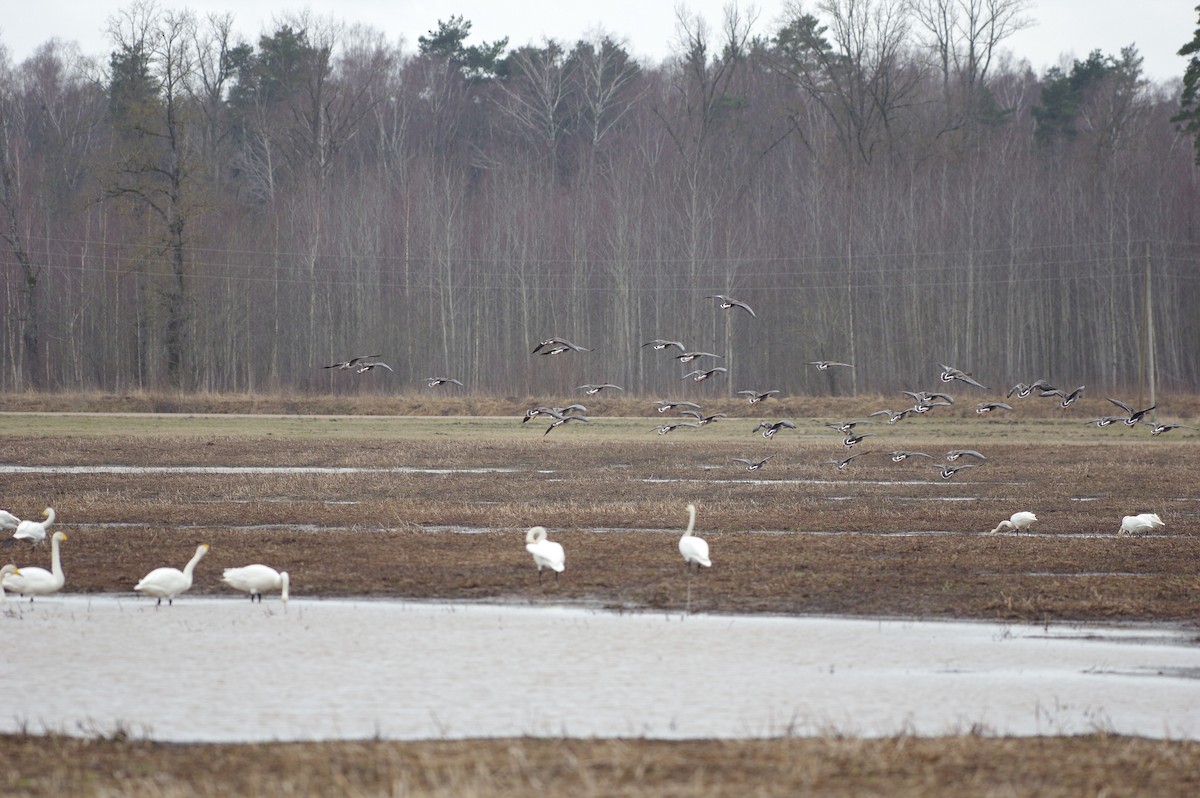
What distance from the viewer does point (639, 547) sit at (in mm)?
18312

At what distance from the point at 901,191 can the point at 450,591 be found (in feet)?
195

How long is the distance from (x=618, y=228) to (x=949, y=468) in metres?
42.0

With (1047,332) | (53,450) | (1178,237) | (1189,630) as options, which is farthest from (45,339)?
(1189,630)

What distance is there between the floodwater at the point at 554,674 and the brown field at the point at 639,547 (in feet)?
2.16

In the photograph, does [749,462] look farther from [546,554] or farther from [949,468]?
[546,554]

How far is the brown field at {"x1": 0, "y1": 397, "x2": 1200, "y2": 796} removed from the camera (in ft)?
26.9

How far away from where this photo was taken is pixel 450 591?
1514cm

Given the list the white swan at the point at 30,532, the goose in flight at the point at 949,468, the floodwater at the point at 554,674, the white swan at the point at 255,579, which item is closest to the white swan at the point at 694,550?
the floodwater at the point at 554,674

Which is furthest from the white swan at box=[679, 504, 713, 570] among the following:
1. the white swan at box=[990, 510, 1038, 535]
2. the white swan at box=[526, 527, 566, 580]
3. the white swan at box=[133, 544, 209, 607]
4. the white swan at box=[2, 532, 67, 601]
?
the white swan at box=[2, 532, 67, 601]

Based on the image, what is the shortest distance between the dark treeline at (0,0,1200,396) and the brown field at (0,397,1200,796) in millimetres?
22719

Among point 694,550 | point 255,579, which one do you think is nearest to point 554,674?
point 255,579

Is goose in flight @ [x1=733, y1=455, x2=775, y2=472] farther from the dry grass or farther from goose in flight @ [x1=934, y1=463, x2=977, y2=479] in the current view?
the dry grass

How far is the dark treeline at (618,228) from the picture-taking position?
2633 inches

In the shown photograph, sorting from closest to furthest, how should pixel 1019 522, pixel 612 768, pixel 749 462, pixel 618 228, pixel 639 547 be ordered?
pixel 612 768, pixel 639 547, pixel 1019 522, pixel 749 462, pixel 618 228
